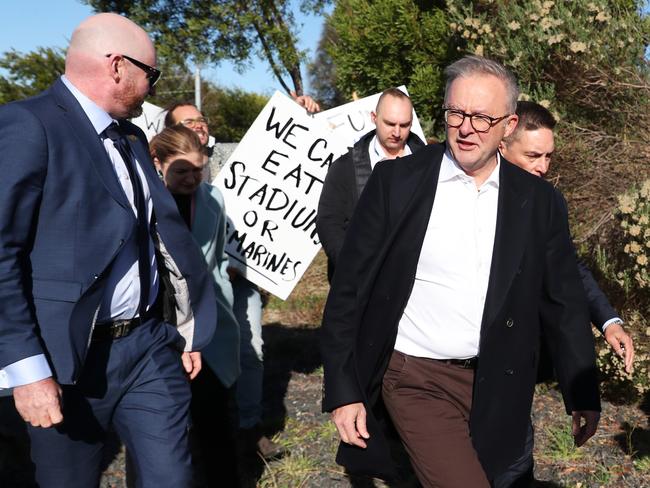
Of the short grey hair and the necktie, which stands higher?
the short grey hair

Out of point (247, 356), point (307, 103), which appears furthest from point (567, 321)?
point (307, 103)

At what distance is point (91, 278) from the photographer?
2275 millimetres

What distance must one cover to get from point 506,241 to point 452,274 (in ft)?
0.67

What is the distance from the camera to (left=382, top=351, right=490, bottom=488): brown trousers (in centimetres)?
231

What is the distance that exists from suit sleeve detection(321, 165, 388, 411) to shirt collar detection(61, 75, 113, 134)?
88 centimetres

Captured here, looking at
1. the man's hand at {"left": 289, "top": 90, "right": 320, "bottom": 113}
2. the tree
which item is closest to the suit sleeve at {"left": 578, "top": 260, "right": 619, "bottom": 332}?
the man's hand at {"left": 289, "top": 90, "right": 320, "bottom": 113}

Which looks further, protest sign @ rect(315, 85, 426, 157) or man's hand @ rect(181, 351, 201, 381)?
protest sign @ rect(315, 85, 426, 157)

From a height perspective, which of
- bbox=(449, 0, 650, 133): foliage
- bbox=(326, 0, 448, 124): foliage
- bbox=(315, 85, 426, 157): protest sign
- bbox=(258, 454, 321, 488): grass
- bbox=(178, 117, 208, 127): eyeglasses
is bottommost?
bbox=(258, 454, 321, 488): grass

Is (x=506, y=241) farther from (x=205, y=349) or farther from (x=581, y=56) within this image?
(x=581, y=56)

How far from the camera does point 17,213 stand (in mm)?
2119

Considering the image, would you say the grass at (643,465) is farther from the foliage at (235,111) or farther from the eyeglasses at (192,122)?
the foliage at (235,111)

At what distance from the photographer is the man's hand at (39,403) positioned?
2.14 metres

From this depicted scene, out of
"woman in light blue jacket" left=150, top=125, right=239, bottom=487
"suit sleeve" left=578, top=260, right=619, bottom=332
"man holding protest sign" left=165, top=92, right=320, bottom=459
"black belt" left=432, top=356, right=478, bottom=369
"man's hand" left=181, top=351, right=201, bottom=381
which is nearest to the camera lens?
"black belt" left=432, top=356, right=478, bottom=369

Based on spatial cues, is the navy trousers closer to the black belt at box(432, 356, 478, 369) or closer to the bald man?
the bald man
